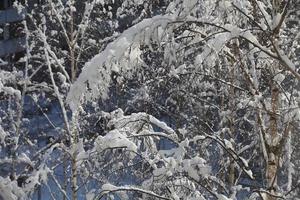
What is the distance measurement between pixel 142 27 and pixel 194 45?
3.66ft

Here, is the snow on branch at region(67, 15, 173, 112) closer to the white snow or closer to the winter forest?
the winter forest

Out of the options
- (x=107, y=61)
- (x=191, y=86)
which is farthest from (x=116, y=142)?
(x=107, y=61)

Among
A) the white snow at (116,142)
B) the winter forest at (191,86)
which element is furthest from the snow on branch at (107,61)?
the white snow at (116,142)

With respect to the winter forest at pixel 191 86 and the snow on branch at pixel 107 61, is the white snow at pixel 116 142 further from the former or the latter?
the snow on branch at pixel 107 61

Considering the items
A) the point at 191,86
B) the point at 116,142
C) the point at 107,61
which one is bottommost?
the point at 116,142

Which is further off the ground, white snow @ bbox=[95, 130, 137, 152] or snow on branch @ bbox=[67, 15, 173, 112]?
snow on branch @ bbox=[67, 15, 173, 112]

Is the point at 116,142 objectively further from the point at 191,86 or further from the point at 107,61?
the point at 107,61

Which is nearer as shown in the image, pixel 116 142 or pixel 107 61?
pixel 107 61

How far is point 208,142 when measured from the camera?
26.4 feet

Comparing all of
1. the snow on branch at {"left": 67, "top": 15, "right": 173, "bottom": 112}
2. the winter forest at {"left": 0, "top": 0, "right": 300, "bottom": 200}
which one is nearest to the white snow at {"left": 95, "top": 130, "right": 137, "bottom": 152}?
the winter forest at {"left": 0, "top": 0, "right": 300, "bottom": 200}

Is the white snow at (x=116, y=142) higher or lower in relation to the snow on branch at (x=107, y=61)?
lower

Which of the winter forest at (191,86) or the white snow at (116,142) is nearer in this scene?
the winter forest at (191,86)

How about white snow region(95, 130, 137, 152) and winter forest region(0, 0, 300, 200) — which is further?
white snow region(95, 130, 137, 152)

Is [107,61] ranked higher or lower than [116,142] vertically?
higher
